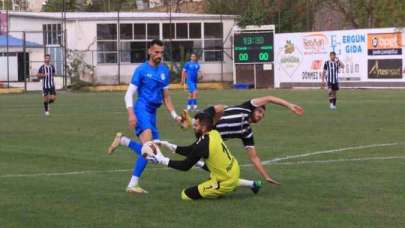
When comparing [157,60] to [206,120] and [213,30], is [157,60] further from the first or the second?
[213,30]

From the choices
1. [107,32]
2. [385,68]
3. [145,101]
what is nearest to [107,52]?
[107,32]

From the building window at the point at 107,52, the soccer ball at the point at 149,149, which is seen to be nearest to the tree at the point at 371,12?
the building window at the point at 107,52

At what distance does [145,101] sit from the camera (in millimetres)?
11930

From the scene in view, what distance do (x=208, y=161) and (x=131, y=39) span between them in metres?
50.4

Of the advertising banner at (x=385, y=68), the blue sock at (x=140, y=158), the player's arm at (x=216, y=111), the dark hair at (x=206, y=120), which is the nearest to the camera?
the dark hair at (x=206, y=120)

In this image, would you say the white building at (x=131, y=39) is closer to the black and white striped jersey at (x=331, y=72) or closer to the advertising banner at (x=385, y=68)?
the advertising banner at (x=385, y=68)

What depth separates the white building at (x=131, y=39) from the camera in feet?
195

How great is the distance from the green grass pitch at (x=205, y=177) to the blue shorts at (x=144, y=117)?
2.77 ft

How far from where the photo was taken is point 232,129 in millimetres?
12078

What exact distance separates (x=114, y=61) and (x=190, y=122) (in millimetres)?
48785

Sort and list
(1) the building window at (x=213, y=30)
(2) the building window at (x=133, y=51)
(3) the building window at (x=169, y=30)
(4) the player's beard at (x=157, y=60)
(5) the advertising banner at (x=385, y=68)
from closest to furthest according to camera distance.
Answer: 1. (4) the player's beard at (x=157, y=60)
2. (5) the advertising banner at (x=385, y=68)
3. (2) the building window at (x=133, y=51)
4. (3) the building window at (x=169, y=30)
5. (1) the building window at (x=213, y=30)

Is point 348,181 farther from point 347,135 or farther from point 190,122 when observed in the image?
point 347,135

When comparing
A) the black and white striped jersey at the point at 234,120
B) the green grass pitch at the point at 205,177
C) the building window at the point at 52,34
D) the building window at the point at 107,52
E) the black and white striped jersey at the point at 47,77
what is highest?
the building window at the point at 52,34

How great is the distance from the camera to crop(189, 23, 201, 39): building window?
203ft
